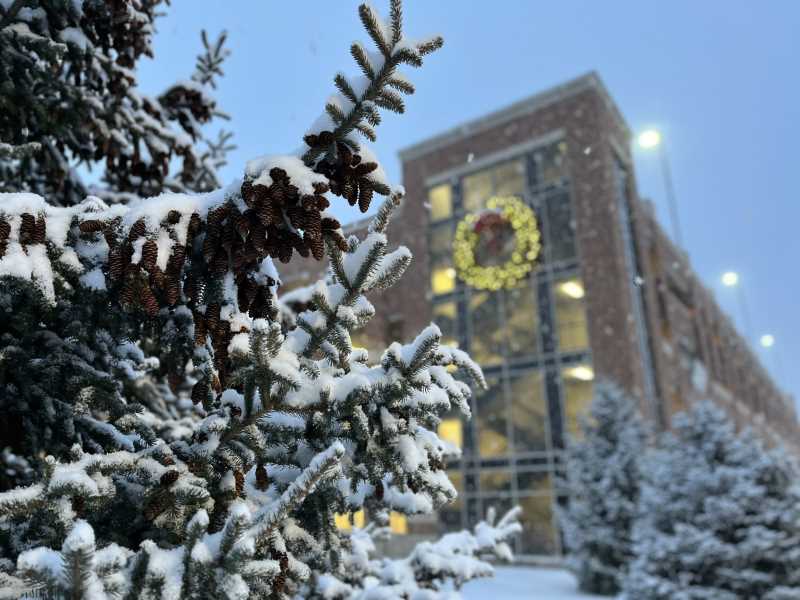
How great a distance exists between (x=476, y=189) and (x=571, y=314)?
6.48 metres

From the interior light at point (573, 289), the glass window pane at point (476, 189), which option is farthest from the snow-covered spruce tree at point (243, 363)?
the glass window pane at point (476, 189)

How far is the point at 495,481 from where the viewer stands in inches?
870

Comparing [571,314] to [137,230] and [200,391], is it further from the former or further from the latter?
[137,230]

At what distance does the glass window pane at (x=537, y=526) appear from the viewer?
20359 millimetres

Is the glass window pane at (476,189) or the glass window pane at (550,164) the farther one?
the glass window pane at (476,189)

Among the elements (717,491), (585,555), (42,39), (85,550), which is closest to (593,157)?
(585,555)

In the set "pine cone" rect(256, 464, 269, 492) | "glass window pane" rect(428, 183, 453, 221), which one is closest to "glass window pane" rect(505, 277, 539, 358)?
"glass window pane" rect(428, 183, 453, 221)

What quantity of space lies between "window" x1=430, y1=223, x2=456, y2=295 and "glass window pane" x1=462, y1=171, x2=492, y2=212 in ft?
3.98

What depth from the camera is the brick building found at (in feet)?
70.9

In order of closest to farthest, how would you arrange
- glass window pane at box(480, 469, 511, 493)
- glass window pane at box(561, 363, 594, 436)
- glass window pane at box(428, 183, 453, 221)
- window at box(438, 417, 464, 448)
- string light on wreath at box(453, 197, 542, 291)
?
string light on wreath at box(453, 197, 542, 291)
glass window pane at box(561, 363, 594, 436)
glass window pane at box(480, 469, 511, 493)
window at box(438, 417, 464, 448)
glass window pane at box(428, 183, 453, 221)

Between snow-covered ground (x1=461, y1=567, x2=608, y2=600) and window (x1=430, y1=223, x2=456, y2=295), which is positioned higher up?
window (x1=430, y1=223, x2=456, y2=295)

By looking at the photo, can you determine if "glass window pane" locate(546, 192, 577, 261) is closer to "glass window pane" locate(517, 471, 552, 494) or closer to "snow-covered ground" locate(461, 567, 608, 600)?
"glass window pane" locate(517, 471, 552, 494)

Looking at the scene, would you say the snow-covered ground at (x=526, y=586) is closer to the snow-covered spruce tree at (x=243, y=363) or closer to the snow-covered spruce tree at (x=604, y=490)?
the snow-covered spruce tree at (x=604, y=490)

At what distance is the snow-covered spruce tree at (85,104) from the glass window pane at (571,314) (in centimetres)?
1967
